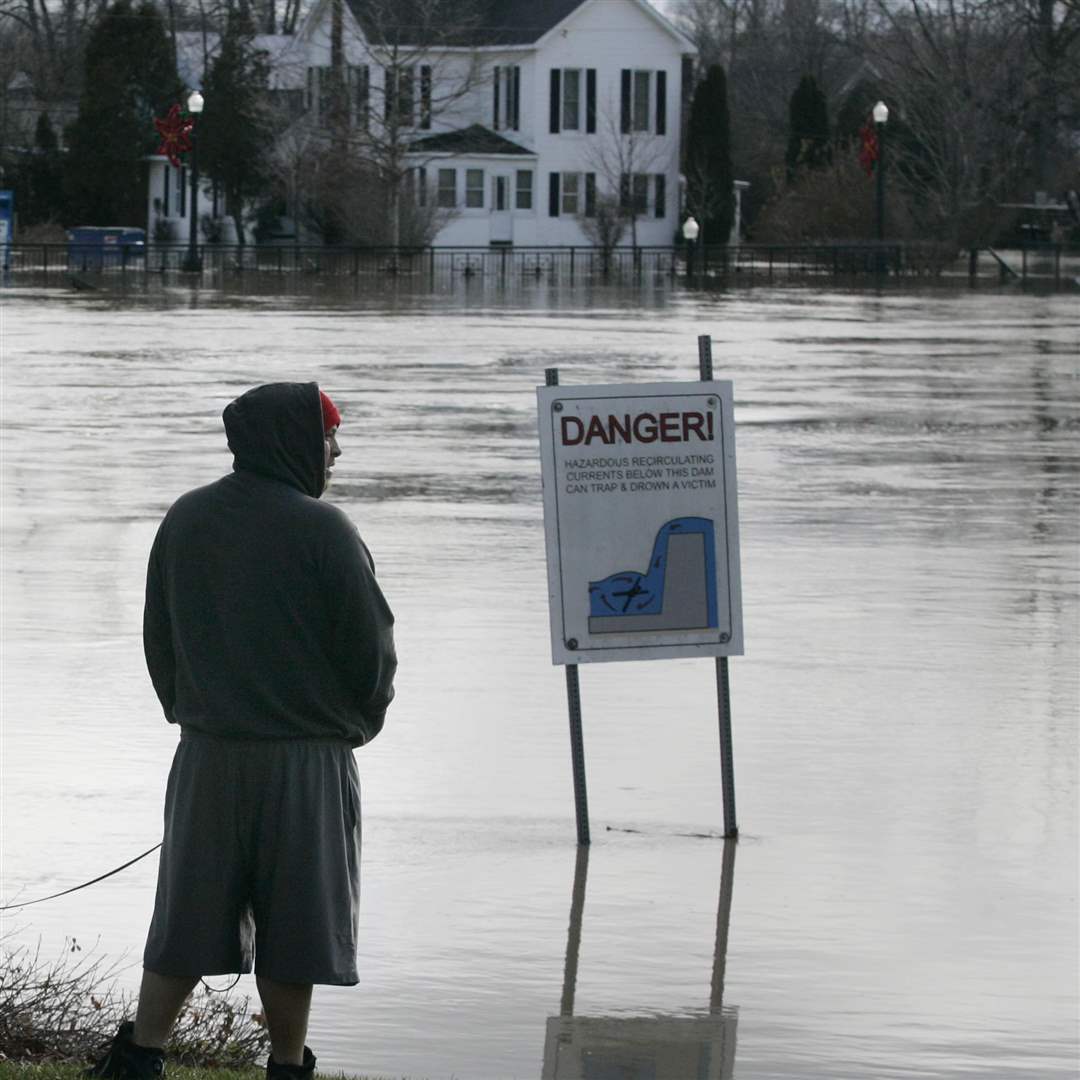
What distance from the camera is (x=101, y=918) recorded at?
22.8 feet

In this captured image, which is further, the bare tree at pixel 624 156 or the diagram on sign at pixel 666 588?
the bare tree at pixel 624 156

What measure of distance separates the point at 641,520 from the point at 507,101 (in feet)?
234

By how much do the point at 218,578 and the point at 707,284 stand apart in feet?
174

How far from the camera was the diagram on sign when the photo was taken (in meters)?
7.66

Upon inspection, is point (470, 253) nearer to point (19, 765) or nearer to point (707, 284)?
point (707, 284)

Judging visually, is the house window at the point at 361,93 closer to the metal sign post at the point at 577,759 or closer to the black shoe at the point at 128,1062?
the metal sign post at the point at 577,759

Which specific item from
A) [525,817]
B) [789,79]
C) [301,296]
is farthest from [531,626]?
[789,79]

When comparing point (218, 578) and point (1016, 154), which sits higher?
point (1016, 154)

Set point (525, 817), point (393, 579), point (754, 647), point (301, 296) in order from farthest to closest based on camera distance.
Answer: point (301, 296), point (393, 579), point (754, 647), point (525, 817)

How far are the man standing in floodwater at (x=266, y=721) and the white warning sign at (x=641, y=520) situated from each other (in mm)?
2455

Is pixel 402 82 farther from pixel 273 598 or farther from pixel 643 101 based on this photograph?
pixel 273 598

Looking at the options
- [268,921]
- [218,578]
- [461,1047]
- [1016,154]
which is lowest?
[461,1047]

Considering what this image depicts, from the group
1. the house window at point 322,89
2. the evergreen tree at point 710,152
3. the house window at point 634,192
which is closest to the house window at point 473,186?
→ the house window at point 634,192

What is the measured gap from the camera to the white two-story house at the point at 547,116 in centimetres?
7481
